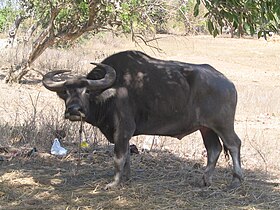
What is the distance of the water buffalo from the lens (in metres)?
7.23

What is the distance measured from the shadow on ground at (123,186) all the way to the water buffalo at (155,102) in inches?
Result: 12.3

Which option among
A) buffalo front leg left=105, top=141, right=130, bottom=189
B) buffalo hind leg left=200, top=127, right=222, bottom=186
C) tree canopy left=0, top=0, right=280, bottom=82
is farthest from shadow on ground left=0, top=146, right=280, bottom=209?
tree canopy left=0, top=0, right=280, bottom=82

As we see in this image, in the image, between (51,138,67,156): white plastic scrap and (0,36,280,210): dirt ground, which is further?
(51,138,67,156): white plastic scrap

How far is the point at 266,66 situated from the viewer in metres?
33.5

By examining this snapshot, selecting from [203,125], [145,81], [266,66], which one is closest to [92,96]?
[145,81]

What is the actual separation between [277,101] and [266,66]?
49.5 feet

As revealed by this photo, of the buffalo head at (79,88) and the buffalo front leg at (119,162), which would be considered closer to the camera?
the buffalo head at (79,88)

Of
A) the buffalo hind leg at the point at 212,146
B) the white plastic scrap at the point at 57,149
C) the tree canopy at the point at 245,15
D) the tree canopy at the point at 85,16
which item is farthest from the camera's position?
the tree canopy at the point at 85,16

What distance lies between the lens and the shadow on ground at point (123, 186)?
6590 mm

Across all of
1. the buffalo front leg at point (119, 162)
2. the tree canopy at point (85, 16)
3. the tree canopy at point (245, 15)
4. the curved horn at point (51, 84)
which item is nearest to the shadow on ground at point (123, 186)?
the buffalo front leg at point (119, 162)

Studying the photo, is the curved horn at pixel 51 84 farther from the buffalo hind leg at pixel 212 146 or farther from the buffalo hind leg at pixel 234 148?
the buffalo hind leg at pixel 234 148

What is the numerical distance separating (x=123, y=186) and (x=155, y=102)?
115cm

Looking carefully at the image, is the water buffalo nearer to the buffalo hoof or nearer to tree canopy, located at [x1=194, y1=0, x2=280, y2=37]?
the buffalo hoof

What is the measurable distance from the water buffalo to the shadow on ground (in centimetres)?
31
